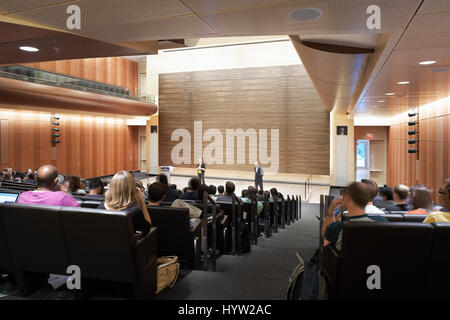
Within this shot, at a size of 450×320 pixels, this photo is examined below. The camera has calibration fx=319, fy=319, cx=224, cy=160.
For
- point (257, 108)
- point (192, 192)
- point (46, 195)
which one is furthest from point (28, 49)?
point (257, 108)

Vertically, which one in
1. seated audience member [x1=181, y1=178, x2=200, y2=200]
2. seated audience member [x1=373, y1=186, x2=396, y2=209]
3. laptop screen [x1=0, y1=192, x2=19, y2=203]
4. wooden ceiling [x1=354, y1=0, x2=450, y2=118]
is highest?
wooden ceiling [x1=354, y1=0, x2=450, y2=118]

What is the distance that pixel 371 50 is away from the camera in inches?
197

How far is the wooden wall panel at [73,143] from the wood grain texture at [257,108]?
314 cm

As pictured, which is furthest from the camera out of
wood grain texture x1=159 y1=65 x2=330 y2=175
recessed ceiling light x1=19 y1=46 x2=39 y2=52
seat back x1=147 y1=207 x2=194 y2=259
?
wood grain texture x1=159 y1=65 x2=330 y2=175

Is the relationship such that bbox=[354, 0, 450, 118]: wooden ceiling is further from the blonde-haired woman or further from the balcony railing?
the balcony railing

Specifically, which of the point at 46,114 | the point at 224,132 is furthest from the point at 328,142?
the point at 46,114

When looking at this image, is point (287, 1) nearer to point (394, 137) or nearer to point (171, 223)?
point (171, 223)

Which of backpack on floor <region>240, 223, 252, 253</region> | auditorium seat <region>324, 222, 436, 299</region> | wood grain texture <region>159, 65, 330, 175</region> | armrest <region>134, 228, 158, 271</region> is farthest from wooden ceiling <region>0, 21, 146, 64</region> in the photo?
wood grain texture <region>159, 65, 330, 175</region>

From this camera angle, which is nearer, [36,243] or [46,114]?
[36,243]

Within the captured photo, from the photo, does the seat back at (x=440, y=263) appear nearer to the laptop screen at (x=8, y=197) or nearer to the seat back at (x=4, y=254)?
the seat back at (x=4, y=254)

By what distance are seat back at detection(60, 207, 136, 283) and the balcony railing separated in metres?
11.5

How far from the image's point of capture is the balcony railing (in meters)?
11.7

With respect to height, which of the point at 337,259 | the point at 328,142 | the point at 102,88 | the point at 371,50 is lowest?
the point at 337,259

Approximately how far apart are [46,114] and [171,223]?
49.0 ft
